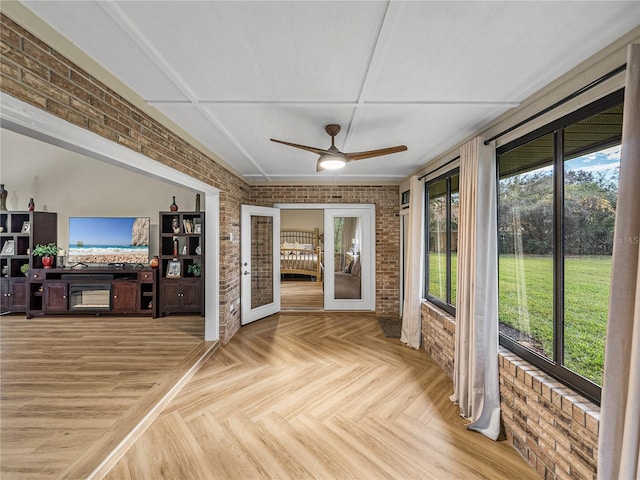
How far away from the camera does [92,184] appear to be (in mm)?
5500

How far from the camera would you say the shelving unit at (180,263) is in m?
4.93

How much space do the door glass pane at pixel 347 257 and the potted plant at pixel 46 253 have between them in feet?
16.8

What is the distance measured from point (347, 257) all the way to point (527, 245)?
329 centimetres

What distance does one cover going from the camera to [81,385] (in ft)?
8.70

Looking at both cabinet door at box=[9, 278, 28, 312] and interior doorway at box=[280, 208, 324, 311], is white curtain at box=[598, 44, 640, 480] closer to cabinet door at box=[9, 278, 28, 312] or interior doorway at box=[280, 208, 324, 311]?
interior doorway at box=[280, 208, 324, 311]

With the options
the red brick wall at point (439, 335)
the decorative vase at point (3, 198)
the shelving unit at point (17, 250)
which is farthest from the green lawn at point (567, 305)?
the decorative vase at point (3, 198)

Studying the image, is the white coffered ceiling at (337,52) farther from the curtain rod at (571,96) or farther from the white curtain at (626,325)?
the white curtain at (626,325)

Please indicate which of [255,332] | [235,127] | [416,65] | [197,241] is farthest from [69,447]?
[197,241]

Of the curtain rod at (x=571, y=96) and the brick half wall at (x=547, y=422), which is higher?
the curtain rod at (x=571, y=96)

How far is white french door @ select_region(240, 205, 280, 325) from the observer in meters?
4.45

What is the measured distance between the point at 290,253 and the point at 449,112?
20.7 feet

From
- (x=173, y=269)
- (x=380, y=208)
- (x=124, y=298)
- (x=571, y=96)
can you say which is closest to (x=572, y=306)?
(x=571, y=96)

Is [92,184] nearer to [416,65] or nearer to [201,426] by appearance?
[201,426]

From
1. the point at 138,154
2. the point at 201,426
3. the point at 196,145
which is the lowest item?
the point at 201,426
